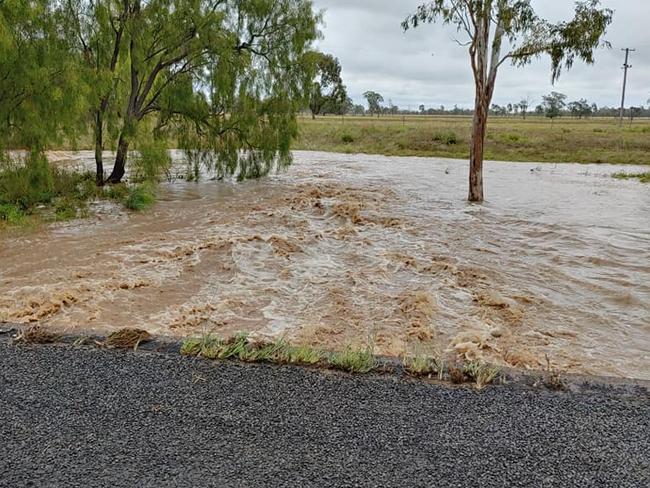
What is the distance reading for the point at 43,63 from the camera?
32.3ft

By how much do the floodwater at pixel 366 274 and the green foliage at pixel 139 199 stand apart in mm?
376

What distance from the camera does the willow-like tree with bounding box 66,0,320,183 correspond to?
12.6 meters

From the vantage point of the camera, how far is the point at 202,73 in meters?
14.0

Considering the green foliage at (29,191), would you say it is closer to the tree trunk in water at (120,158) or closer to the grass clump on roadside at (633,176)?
the tree trunk in water at (120,158)

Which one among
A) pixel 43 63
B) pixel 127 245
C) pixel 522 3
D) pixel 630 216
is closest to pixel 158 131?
pixel 43 63

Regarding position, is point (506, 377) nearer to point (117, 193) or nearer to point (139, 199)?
point (139, 199)

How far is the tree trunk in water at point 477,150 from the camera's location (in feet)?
42.6

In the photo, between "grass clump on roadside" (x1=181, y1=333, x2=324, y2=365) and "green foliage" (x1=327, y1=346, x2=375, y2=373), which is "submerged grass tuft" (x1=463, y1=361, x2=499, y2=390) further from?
"grass clump on roadside" (x1=181, y1=333, x2=324, y2=365)

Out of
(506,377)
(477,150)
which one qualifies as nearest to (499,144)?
(477,150)

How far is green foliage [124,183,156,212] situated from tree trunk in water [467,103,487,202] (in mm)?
8175

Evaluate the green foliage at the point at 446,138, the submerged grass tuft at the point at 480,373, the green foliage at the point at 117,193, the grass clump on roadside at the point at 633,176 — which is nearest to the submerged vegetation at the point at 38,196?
the green foliage at the point at 117,193

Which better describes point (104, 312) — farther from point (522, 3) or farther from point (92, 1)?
point (522, 3)

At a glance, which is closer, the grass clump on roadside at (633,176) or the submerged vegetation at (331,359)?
the submerged vegetation at (331,359)

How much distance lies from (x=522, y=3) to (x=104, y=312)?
11538mm
